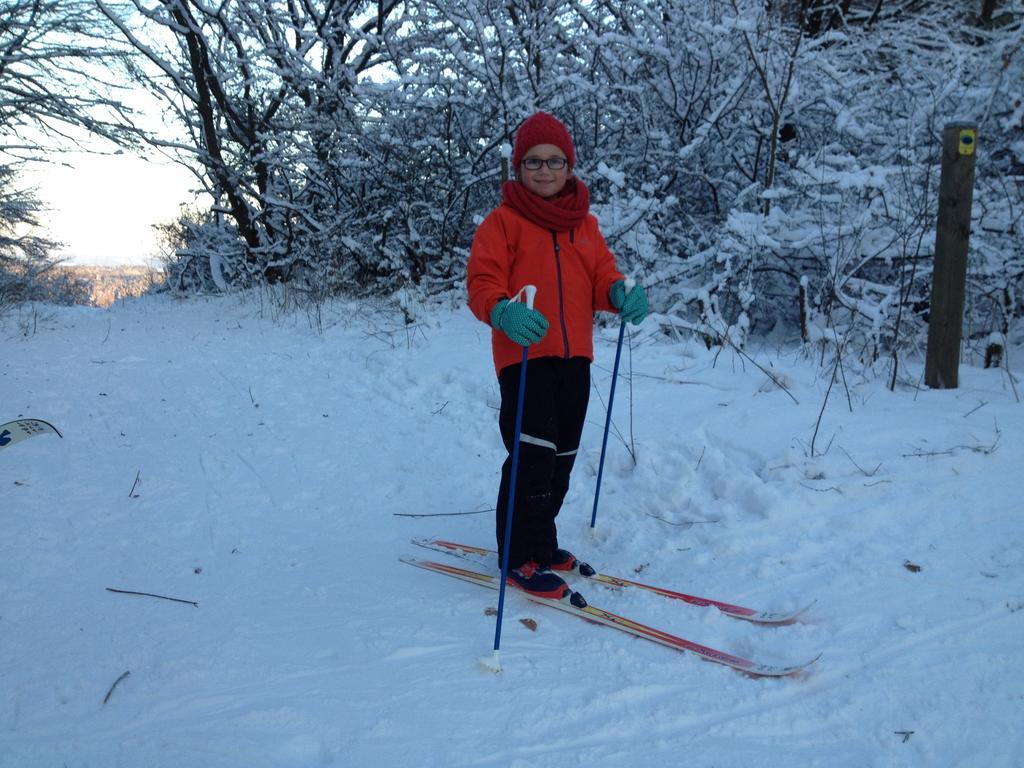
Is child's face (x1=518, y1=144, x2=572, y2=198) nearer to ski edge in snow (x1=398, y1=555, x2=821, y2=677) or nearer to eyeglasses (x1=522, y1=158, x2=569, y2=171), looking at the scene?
eyeglasses (x1=522, y1=158, x2=569, y2=171)

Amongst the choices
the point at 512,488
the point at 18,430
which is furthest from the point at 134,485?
the point at 512,488

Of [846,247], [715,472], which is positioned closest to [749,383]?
[715,472]

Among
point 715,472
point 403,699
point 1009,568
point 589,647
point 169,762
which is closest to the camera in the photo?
point 169,762

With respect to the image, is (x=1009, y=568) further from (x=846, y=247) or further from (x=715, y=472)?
(x=846, y=247)

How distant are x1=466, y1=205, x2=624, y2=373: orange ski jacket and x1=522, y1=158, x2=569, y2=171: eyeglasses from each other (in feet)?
0.57

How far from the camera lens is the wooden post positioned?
3.95 metres

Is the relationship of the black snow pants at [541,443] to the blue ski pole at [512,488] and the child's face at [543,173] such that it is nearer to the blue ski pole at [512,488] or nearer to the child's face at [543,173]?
the blue ski pole at [512,488]

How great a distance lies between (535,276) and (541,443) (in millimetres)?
641

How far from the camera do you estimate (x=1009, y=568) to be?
2453 mm

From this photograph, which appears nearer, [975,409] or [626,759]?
[626,759]

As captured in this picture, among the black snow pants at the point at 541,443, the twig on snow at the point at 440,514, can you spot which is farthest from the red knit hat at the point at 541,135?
the twig on snow at the point at 440,514

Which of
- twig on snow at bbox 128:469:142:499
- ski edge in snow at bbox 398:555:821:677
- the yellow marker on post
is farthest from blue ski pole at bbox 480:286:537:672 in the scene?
the yellow marker on post

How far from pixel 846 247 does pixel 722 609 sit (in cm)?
425

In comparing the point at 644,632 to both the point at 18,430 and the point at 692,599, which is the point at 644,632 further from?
the point at 18,430
